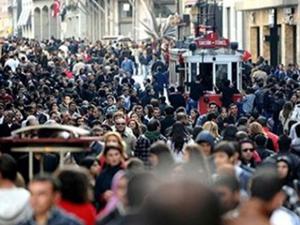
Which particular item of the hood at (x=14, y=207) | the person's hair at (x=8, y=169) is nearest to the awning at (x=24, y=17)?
the person's hair at (x=8, y=169)

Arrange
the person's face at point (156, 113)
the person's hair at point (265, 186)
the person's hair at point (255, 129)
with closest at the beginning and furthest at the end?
the person's hair at point (265, 186) → the person's hair at point (255, 129) → the person's face at point (156, 113)

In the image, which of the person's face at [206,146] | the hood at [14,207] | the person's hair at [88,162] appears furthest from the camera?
the person's face at [206,146]

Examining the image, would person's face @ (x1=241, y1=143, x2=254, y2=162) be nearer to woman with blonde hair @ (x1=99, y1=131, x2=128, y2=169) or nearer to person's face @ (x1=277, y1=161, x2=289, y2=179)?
person's face @ (x1=277, y1=161, x2=289, y2=179)

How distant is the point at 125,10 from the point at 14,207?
305ft

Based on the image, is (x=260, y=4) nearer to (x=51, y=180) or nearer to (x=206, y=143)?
(x=206, y=143)

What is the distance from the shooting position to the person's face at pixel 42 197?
9102 mm

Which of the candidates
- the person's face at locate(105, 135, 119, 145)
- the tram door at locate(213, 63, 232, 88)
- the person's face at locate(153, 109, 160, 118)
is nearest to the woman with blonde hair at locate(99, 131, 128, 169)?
the person's face at locate(105, 135, 119, 145)

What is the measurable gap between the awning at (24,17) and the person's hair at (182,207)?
14127cm

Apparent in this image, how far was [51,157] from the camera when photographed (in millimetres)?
13359

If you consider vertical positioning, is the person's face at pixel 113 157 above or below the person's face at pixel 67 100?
above

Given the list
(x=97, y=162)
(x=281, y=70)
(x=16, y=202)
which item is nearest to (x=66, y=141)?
(x=97, y=162)

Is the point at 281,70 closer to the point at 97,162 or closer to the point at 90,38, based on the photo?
the point at 97,162

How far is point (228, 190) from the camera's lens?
9438 millimetres

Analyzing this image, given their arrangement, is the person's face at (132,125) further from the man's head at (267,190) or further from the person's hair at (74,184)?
the man's head at (267,190)
